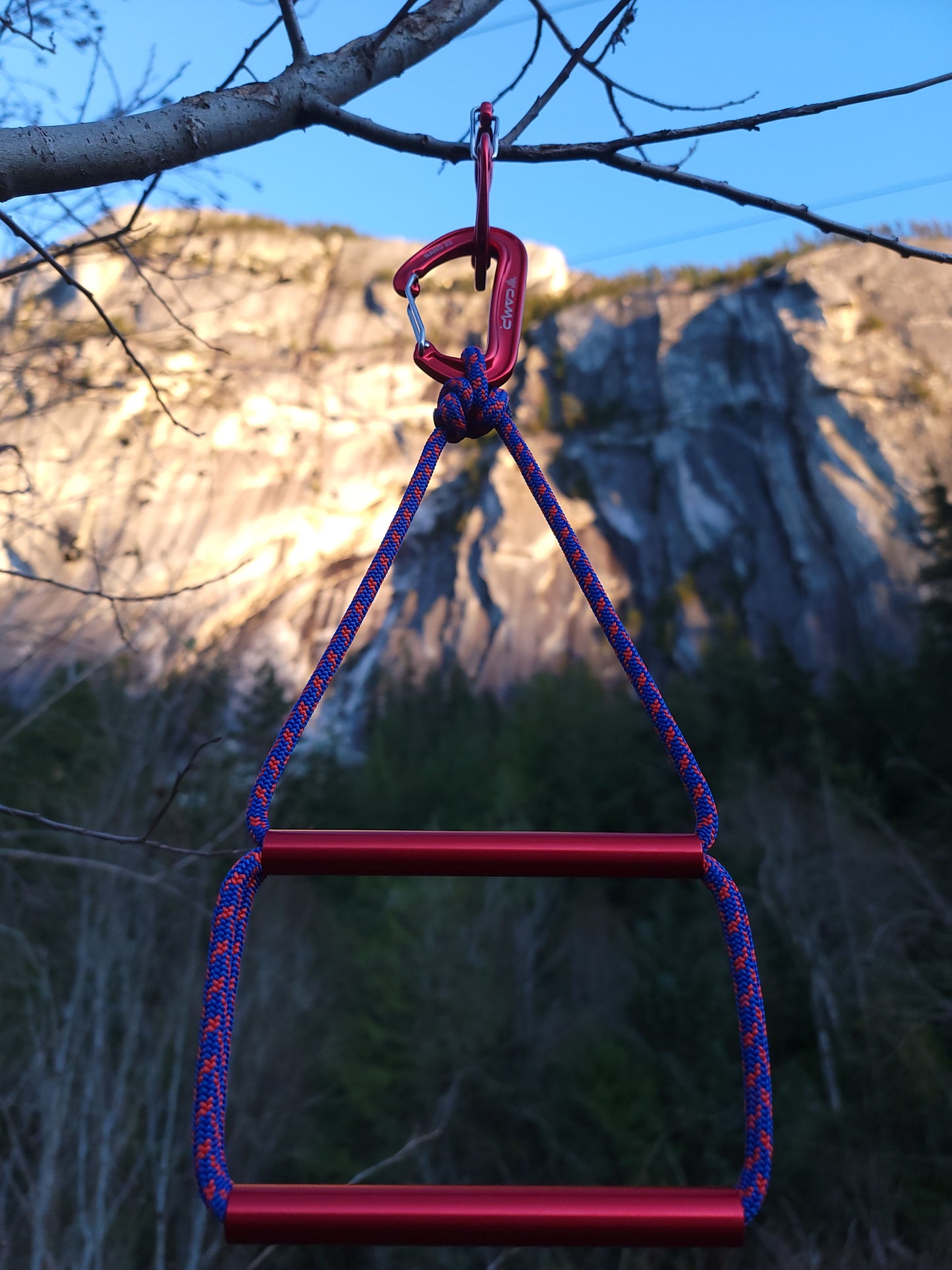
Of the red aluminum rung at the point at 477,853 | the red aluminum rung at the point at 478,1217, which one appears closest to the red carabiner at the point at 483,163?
the red aluminum rung at the point at 477,853

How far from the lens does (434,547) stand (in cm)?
3659

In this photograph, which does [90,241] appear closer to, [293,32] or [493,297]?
[293,32]

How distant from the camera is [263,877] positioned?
37.7 inches

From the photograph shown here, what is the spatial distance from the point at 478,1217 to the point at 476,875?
27cm

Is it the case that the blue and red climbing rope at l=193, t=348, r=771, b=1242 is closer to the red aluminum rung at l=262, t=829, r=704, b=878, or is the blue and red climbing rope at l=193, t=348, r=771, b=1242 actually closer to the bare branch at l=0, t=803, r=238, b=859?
the red aluminum rung at l=262, t=829, r=704, b=878

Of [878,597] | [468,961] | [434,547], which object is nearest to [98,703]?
[468,961]

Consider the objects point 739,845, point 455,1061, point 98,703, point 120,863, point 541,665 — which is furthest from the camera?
point 541,665

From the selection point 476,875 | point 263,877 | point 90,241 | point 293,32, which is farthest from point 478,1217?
point 90,241

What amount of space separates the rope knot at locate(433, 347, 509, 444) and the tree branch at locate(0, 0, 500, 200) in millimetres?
426

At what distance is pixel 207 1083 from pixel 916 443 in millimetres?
29379

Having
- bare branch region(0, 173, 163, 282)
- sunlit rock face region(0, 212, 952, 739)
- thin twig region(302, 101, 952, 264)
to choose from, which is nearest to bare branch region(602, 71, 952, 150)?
thin twig region(302, 101, 952, 264)

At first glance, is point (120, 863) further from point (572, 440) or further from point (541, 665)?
point (572, 440)

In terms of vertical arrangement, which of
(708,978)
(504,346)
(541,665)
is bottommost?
(708,978)

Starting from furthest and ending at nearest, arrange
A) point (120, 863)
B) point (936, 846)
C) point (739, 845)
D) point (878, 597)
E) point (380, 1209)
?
point (878, 597) → point (739, 845) → point (936, 846) → point (120, 863) → point (380, 1209)
